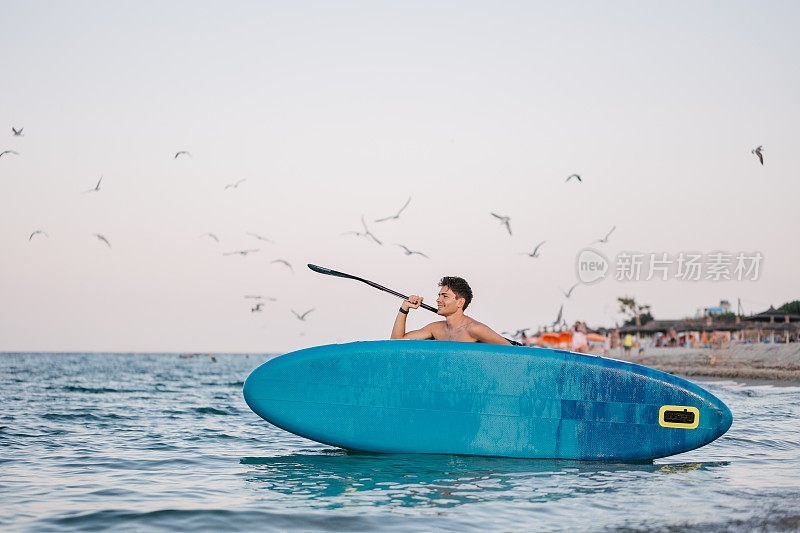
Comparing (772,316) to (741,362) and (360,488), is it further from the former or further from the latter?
(360,488)

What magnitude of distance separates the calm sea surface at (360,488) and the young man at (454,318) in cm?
94

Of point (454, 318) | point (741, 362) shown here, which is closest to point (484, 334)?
point (454, 318)

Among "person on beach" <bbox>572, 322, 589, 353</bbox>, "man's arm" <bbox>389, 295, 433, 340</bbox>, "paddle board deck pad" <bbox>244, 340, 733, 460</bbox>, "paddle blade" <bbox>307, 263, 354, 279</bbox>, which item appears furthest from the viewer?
"person on beach" <bbox>572, 322, 589, 353</bbox>

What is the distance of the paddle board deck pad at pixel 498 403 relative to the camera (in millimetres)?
5309

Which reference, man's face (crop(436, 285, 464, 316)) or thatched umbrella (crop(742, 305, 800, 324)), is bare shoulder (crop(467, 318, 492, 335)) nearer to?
man's face (crop(436, 285, 464, 316))

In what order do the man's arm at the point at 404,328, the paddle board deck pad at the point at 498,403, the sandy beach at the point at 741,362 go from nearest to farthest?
the paddle board deck pad at the point at 498,403
the man's arm at the point at 404,328
the sandy beach at the point at 741,362

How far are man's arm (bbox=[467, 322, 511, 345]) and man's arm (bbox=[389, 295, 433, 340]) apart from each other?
0.36 meters

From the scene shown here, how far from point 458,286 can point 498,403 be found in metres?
0.96

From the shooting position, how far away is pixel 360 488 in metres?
4.34

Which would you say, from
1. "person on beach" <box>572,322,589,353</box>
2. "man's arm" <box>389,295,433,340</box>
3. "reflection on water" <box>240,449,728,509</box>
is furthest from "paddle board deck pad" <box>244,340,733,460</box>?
"person on beach" <box>572,322,589,353</box>

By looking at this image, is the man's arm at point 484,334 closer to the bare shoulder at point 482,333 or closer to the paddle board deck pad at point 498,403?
the bare shoulder at point 482,333

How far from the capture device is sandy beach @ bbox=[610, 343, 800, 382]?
19.4m

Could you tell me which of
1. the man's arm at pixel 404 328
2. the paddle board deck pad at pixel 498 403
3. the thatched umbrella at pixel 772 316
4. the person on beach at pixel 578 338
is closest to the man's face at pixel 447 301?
the man's arm at pixel 404 328

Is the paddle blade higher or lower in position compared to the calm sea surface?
higher
